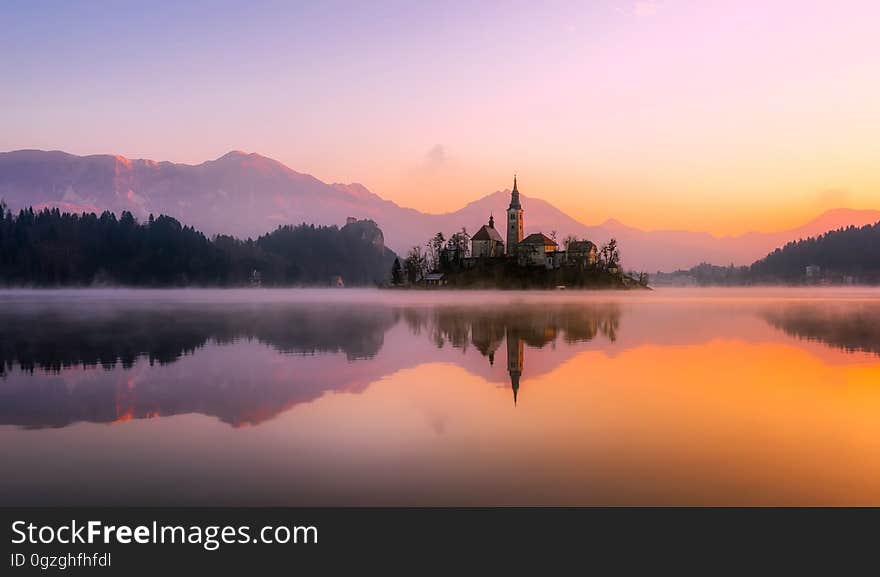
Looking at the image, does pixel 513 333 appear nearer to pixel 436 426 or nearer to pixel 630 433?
pixel 436 426

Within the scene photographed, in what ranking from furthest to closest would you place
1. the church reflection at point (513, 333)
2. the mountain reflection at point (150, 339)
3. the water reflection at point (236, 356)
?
the church reflection at point (513, 333) → the mountain reflection at point (150, 339) → the water reflection at point (236, 356)

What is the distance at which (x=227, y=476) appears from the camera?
12.9 metres

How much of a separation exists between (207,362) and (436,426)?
57.5 feet

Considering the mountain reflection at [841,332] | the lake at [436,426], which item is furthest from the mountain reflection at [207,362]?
the mountain reflection at [841,332]

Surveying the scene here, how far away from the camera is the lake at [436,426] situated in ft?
40.1

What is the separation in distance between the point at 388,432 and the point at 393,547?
6.94 m

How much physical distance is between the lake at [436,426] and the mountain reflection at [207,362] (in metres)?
0.17

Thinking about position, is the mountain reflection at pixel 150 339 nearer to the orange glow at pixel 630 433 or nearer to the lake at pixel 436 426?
the lake at pixel 436 426

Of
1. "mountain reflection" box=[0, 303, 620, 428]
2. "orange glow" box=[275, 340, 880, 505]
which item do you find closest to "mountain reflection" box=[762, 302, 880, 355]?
"orange glow" box=[275, 340, 880, 505]

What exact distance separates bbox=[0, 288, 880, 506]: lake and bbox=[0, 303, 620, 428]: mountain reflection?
173 millimetres

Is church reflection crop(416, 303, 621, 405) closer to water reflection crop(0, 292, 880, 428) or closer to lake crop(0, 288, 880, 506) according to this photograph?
water reflection crop(0, 292, 880, 428)

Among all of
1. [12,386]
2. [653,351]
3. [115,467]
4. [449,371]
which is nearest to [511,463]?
[115,467]

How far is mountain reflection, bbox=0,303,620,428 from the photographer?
1989 cm

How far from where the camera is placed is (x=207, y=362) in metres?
30.3
